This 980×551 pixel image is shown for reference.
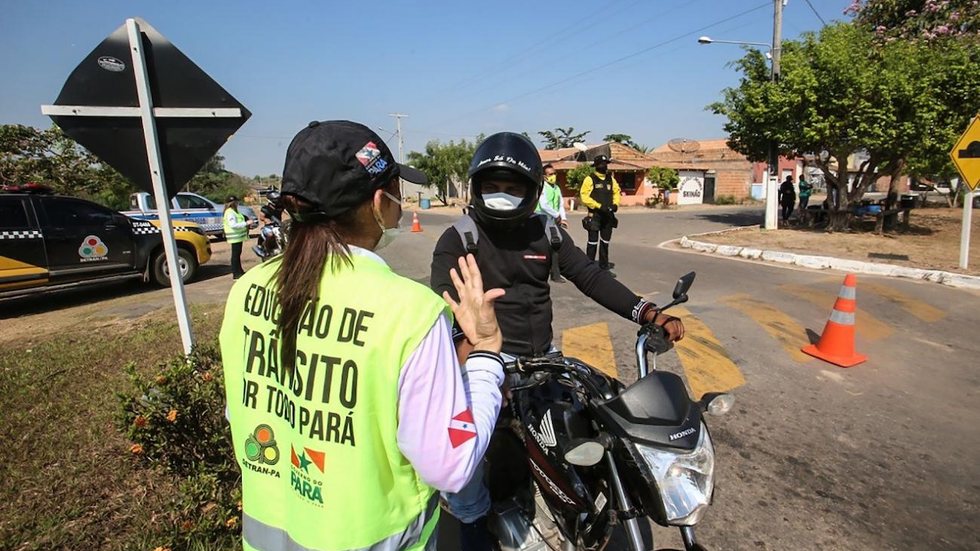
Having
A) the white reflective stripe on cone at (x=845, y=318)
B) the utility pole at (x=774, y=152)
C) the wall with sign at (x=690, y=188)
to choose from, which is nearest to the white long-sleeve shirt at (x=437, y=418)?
the white reflective stripe on cone at (x=845, y=318)

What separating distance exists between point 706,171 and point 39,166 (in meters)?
41.0

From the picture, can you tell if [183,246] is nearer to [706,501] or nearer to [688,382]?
[688,382]

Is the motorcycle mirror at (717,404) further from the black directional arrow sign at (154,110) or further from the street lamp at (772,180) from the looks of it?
the street lamp at (772,180)

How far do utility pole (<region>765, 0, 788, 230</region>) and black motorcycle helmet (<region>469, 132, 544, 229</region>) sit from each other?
50.5 ft

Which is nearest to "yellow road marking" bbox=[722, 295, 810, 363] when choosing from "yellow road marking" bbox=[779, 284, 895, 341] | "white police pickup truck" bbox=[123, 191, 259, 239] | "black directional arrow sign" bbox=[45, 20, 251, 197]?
Result: "yellow road marking" bbox=[779, 284, 895, 341]

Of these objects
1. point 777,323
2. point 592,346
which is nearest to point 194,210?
point 592,346

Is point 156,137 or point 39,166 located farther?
point 39,166

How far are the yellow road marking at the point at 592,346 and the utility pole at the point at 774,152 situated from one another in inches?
495

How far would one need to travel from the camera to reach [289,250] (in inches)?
47.8

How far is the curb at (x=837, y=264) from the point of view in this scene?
7.72m

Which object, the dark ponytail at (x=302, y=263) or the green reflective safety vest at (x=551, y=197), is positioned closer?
the dark ponytail at (x=302, y=263)

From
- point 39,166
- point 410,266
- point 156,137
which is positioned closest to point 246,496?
point 156,137

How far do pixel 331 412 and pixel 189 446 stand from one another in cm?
202

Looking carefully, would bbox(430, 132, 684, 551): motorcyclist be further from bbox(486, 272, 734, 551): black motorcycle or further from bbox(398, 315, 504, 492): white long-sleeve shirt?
bbox(398, 315, 504, 492): white long-sleeve shirt
